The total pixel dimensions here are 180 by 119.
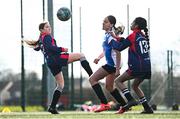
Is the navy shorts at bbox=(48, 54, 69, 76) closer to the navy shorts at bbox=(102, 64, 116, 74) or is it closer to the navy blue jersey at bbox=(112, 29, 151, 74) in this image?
the navy shorts at bbox=(102, 64, 116, 74)

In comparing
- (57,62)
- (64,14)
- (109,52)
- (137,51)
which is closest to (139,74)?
(137,51)

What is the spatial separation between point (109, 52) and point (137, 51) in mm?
505

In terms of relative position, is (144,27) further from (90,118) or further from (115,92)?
(90,118)

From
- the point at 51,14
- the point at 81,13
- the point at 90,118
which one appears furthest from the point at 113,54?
the point at 81,13

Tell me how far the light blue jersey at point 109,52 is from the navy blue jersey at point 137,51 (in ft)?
0.61

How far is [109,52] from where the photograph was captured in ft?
33.4

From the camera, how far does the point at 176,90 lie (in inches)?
816

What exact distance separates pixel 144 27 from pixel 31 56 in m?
8.55

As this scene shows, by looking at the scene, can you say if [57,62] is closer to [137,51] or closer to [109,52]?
[109,52]

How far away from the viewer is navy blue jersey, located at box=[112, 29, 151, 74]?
9.85 metres

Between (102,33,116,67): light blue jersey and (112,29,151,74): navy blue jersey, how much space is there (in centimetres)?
18

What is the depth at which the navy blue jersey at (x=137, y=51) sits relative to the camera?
32.3 feet

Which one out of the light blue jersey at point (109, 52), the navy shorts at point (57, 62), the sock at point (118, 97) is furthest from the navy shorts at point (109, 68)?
the navy shorts at point (57, 62)

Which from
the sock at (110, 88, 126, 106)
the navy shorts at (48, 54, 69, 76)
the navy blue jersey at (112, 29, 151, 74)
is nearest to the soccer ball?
the navy shorts at (48, 54, 69, 76)
